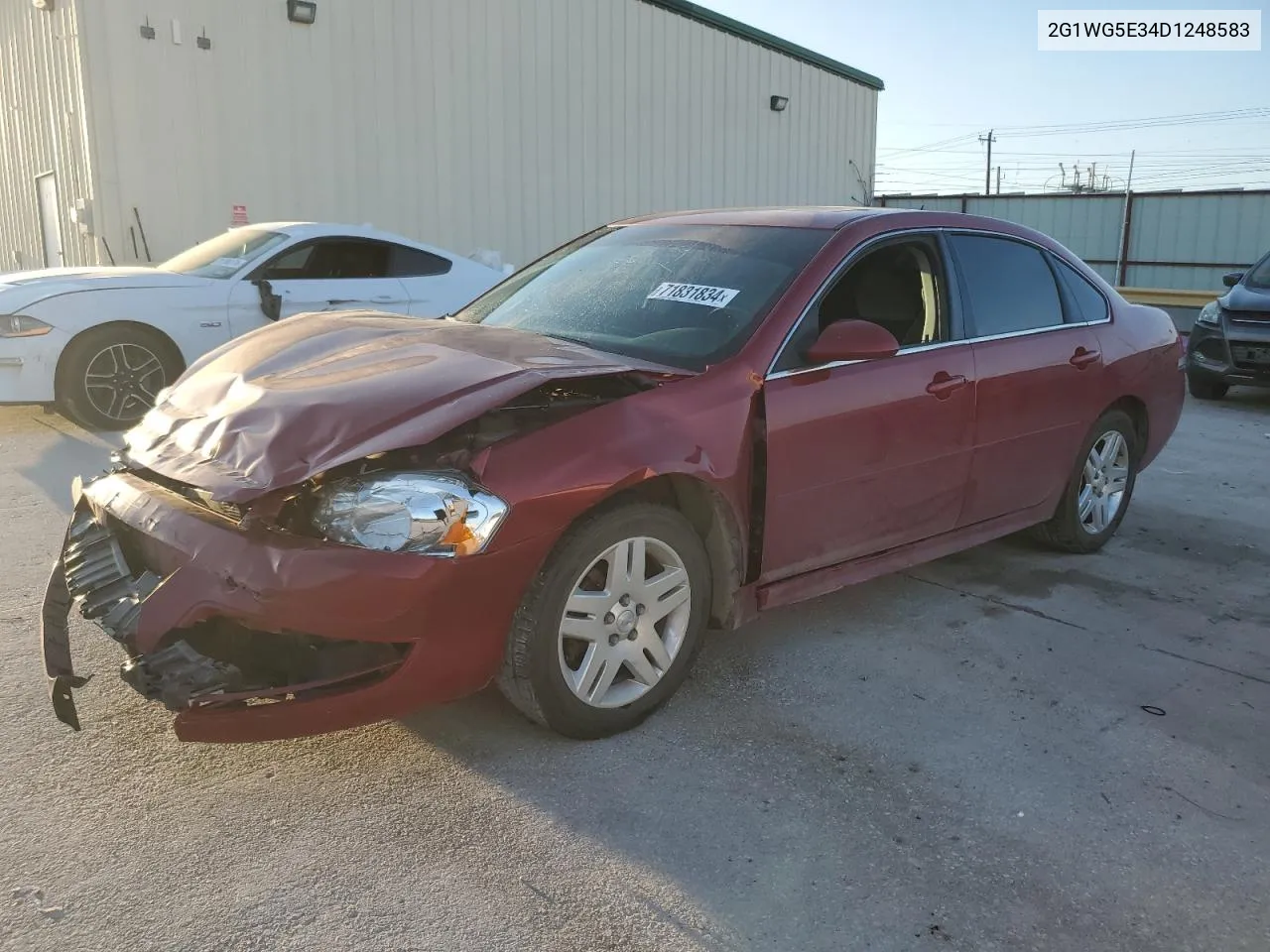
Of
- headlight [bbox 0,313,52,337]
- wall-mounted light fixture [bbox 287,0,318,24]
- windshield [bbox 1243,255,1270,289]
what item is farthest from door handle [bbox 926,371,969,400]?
wall-mounted light fixture [bbox 287,0,318,24]

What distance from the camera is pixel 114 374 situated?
23.5ft

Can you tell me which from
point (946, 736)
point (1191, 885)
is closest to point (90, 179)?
point (946, 736)

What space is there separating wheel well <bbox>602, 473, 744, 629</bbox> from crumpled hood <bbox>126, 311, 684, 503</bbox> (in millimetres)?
369

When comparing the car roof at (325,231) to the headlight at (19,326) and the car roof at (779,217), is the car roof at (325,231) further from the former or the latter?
the car roof at (779,217)

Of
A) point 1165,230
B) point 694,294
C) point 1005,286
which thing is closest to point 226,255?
point 694,294

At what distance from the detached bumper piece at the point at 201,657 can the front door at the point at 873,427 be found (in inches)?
56.5

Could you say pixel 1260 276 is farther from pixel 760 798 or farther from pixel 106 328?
pixel 106 328

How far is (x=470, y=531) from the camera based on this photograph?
8.74ft

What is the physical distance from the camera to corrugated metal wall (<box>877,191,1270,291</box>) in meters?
18.6

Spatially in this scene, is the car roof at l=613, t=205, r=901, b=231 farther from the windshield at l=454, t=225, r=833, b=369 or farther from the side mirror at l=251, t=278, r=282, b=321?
the side mirror at l=251, t=278, r=282, b=321

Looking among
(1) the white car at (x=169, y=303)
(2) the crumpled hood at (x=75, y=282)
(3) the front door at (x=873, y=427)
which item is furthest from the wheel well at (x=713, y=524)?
(2) the crumpled hood at (x=75, y=282)

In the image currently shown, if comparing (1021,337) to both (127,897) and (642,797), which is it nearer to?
(642,797)

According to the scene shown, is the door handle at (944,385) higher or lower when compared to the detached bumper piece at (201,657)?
higher

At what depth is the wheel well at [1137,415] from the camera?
510 cm
